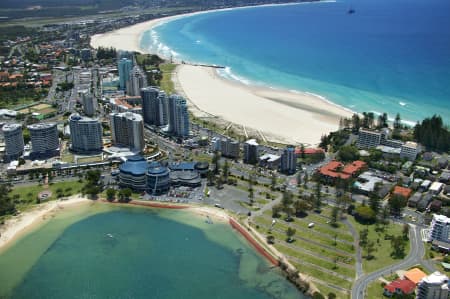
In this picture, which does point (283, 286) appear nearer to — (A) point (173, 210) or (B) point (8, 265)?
(A) point (173, 210)

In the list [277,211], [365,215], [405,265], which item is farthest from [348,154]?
[405,265]

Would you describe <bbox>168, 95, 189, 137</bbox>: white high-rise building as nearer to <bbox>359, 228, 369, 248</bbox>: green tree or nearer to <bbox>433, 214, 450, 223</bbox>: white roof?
<bbox>359, 228, 369, 248</bbox>: green tree

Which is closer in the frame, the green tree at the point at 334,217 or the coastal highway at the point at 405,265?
the coastal highway at the point at 405,265

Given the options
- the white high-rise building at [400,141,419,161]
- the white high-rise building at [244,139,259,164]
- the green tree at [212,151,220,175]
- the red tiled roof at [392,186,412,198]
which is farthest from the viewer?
the white high-rise building at [244,139,259,164]

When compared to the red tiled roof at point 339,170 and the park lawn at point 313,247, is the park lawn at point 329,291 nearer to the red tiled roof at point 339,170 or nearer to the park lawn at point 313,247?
the park lawn at point 313,247

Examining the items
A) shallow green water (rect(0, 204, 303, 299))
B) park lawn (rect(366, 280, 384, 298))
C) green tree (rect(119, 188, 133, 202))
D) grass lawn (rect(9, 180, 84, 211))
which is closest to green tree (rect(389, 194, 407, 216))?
park lawn (rect(366, 280, 384, 298))

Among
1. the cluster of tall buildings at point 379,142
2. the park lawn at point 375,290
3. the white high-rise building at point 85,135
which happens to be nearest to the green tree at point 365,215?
the park lawn at point 375,290

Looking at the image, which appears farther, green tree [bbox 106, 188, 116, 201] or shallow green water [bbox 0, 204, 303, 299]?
green tree [bbox 106, 188, 116, 201]
